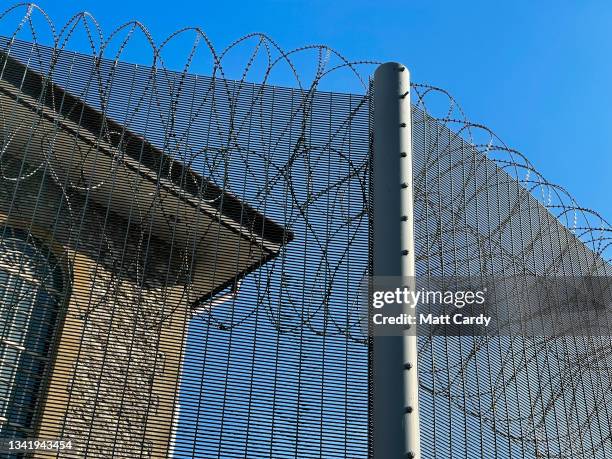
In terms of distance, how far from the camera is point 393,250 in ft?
25.6

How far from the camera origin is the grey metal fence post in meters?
6.94

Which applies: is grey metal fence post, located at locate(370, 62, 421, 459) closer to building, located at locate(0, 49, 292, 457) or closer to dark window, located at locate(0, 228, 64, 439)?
building, located at locate(0, 49, 292, 457)

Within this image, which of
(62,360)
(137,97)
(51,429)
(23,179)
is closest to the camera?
(51,429)

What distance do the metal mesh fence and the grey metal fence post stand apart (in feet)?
3.40

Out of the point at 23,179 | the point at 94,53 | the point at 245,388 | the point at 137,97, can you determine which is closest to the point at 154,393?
the point at 245,388

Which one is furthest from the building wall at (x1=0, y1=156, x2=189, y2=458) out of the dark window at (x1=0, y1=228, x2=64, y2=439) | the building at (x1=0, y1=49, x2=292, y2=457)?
the dark window at (x1=0, y1=228, x2=64, y2=439)

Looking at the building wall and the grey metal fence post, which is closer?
the grey metal fence post

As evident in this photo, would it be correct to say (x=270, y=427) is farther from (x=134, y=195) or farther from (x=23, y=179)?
(x=23, y=179)

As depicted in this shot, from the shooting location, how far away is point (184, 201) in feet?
31.1

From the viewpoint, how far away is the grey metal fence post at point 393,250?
6.94 meters

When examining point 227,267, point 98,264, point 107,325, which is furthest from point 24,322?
Result: point 227,267

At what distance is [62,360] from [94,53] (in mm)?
3994

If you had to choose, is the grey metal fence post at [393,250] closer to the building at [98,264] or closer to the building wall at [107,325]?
the building at [98,264]

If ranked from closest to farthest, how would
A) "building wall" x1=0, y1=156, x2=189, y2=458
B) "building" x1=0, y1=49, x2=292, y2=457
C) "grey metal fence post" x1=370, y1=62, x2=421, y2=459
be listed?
"grey metal fence post" x1=370, y1=62, x2=421, y2=459
"building wall" x1=0, y1=156, x2=189, y2=458
"building" x1=0, y1=49, x2=292, y2=457
